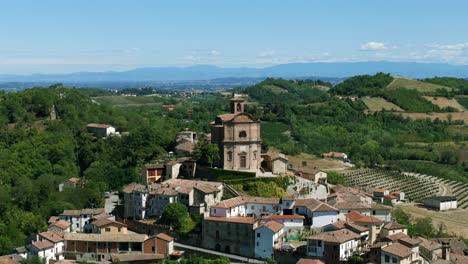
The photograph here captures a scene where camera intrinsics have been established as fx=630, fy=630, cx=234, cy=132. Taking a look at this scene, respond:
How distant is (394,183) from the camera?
60.6 m

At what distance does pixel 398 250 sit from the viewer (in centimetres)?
3114

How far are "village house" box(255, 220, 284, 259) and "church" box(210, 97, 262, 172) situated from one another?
8.08m

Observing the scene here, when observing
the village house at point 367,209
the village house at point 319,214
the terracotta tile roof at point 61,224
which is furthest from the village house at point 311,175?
the terracotta tile roof at point 61,224

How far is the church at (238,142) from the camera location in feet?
135

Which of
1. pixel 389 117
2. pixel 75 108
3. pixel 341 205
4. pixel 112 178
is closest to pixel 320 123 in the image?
pixel 389 117

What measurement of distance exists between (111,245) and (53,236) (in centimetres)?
348

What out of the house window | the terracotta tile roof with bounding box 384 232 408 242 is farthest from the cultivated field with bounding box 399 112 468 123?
the terracotta tile roof with bounding box 384 232 408 242

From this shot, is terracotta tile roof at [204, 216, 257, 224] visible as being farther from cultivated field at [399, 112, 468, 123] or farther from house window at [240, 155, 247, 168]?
cultivated field at [399, 112, 468, 123]

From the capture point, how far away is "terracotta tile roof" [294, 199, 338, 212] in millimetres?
35188

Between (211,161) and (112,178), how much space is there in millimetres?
10209

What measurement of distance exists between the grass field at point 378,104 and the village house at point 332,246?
70.6m

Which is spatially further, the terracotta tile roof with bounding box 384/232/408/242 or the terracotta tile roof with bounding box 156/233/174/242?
the terracotta tile roof with bounding box 156/233/174/242

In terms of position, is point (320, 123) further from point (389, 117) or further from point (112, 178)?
point (112, 178)

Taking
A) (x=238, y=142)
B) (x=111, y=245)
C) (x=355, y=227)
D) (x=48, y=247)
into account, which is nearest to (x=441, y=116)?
(x=238, y=142)
